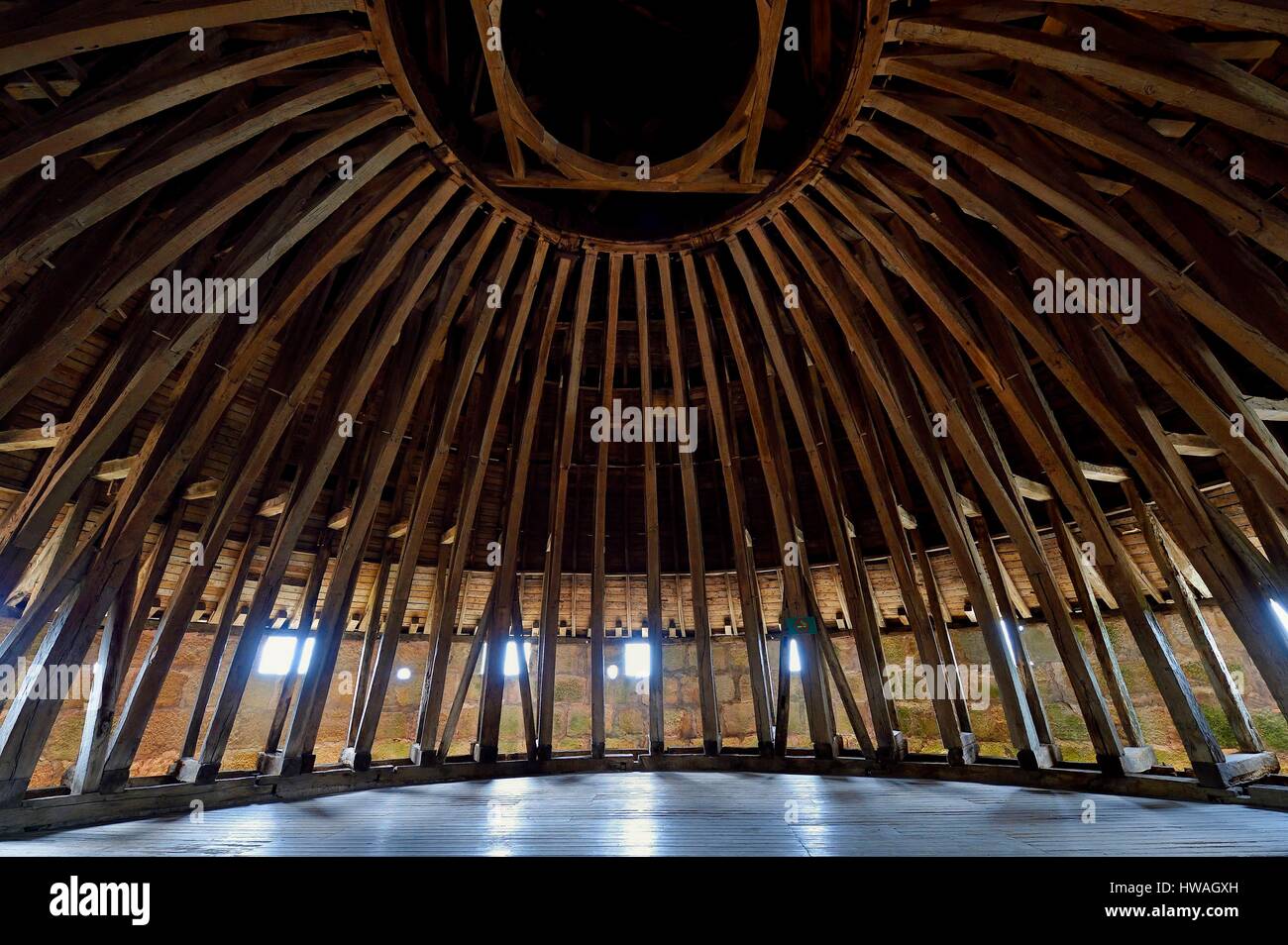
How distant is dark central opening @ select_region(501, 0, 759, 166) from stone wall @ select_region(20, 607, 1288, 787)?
32.4ft

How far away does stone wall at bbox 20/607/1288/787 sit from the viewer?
11078 millimetres

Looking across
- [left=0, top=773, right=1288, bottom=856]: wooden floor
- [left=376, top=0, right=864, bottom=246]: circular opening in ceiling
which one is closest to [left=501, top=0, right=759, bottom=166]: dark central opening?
[left=376, top=0, right=864, bottom=246]: circular opening in ceiling

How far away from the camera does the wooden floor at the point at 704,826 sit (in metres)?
3.44

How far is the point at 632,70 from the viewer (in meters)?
7.60

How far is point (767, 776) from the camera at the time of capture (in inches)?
329

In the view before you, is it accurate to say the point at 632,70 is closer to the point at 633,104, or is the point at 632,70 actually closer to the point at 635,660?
the point at 633,104

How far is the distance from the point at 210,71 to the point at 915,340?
7.18m

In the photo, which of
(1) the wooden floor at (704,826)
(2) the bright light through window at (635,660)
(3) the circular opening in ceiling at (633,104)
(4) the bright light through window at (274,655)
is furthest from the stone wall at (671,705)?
(3) the circular opening in ceiling at (633,104)

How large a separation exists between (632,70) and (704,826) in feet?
28.6

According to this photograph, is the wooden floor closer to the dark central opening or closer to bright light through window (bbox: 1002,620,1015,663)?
bright light through window (bbox: 1002,620,1015,663)

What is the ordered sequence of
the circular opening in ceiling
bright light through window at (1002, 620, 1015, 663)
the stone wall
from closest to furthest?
the circular opening in ceiling → bright light through window at (1002, 620, 1015, 663) → the stone wall

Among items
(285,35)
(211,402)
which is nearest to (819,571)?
(211,402)

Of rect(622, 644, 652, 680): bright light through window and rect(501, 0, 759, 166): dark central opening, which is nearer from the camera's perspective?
rect(501, 0, 759, 166): dark central opening

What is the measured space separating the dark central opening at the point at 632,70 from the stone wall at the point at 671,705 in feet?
32.4
